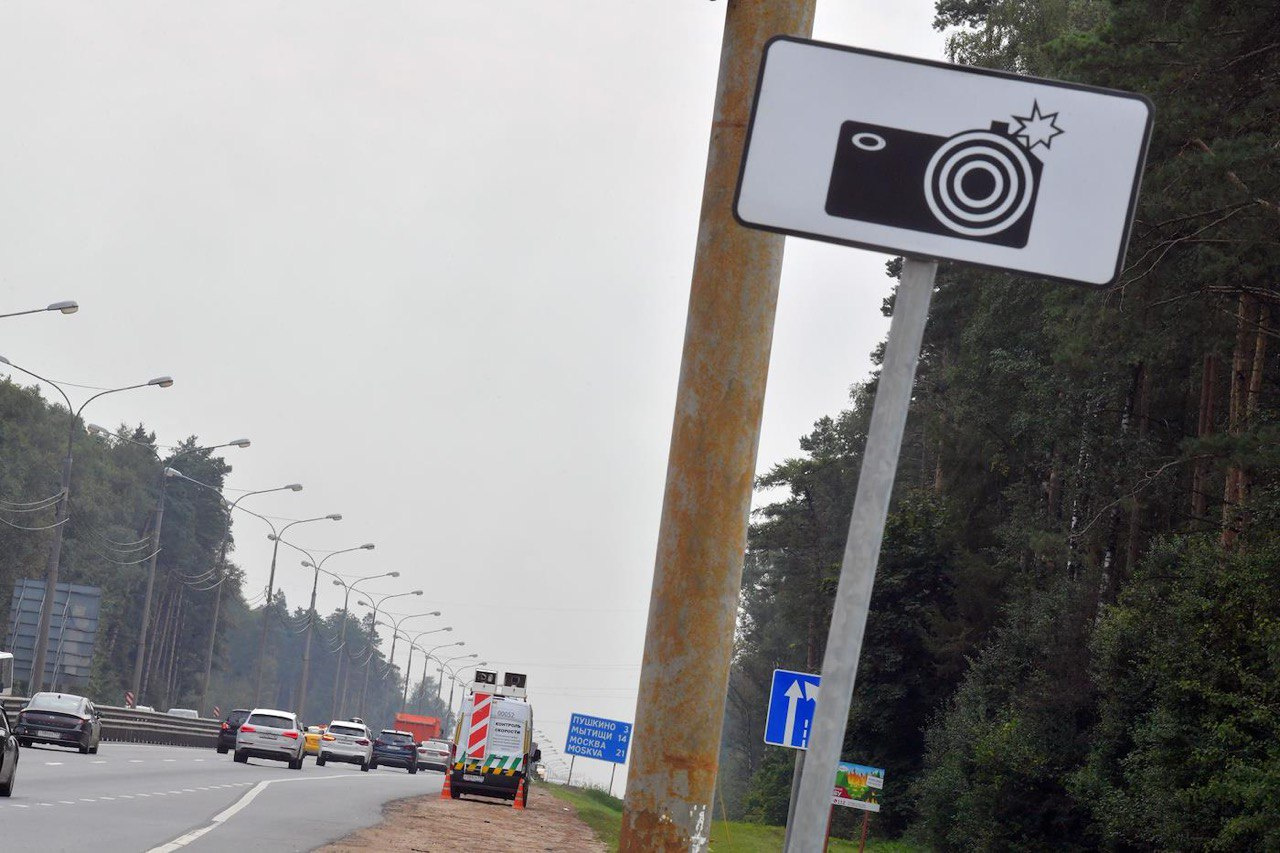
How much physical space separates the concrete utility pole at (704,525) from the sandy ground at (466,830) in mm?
18030

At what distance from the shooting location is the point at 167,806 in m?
25.0

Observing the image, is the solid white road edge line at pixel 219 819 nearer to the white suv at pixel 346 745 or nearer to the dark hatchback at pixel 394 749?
the white suv at pixel 346 745

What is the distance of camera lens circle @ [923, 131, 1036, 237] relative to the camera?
3.08m

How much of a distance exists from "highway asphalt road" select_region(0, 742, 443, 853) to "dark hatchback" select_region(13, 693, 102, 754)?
1.33ft

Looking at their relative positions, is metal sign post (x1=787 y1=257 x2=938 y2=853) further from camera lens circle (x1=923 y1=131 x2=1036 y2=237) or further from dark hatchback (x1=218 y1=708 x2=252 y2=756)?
dark hatchback (x1=218 y1=708 x2=252 y2=756)

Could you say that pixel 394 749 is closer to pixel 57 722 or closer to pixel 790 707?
pixel 57 722

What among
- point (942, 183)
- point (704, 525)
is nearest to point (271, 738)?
point (704, 525)

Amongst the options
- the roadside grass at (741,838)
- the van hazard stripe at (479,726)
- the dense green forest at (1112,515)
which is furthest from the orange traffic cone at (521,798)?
the dense green forest at (1112,515)

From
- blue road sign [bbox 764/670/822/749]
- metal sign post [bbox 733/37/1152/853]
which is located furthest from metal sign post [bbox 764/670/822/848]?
metal sign post [bbox 733/37/1152/853]

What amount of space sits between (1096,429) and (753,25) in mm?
41429

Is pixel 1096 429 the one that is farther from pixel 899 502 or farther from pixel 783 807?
pixel 783 807

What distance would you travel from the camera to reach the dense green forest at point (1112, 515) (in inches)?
1016

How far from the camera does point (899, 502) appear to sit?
67.5 m

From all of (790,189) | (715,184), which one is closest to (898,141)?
(790,189)
